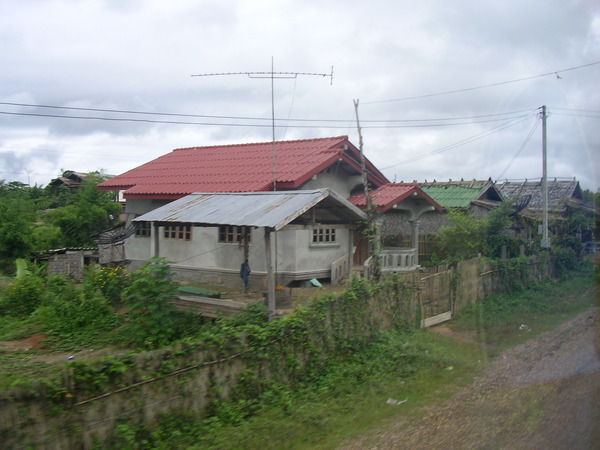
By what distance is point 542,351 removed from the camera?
9523mm

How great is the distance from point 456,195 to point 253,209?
1488 centimetres

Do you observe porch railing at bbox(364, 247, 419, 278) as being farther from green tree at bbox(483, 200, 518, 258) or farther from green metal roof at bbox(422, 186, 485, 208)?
green metal roof at bbox(422, 186, 485, 208)

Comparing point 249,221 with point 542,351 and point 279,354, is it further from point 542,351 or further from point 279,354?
point 542,351

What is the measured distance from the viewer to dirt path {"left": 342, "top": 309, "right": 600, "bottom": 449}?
18.4ft

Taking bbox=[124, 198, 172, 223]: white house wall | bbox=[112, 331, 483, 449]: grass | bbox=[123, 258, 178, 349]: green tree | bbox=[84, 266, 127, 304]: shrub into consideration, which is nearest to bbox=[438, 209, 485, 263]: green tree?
bbox=[112, 331, 483, 449]: grass

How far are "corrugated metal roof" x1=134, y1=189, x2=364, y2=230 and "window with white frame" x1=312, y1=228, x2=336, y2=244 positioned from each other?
112 inches

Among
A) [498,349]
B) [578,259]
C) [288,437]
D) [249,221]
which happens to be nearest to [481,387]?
[498,349]

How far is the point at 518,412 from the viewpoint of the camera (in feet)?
20.9

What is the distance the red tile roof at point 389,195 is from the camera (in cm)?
1587

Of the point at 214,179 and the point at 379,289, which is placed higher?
the point at 214,179

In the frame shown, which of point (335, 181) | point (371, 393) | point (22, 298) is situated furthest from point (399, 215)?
point (22, 298)

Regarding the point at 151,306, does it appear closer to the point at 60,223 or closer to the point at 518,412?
the point at 518,412

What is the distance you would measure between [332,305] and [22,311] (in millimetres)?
8477

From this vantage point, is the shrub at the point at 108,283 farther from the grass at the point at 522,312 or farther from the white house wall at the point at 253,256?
the grass at the point at 522,312
